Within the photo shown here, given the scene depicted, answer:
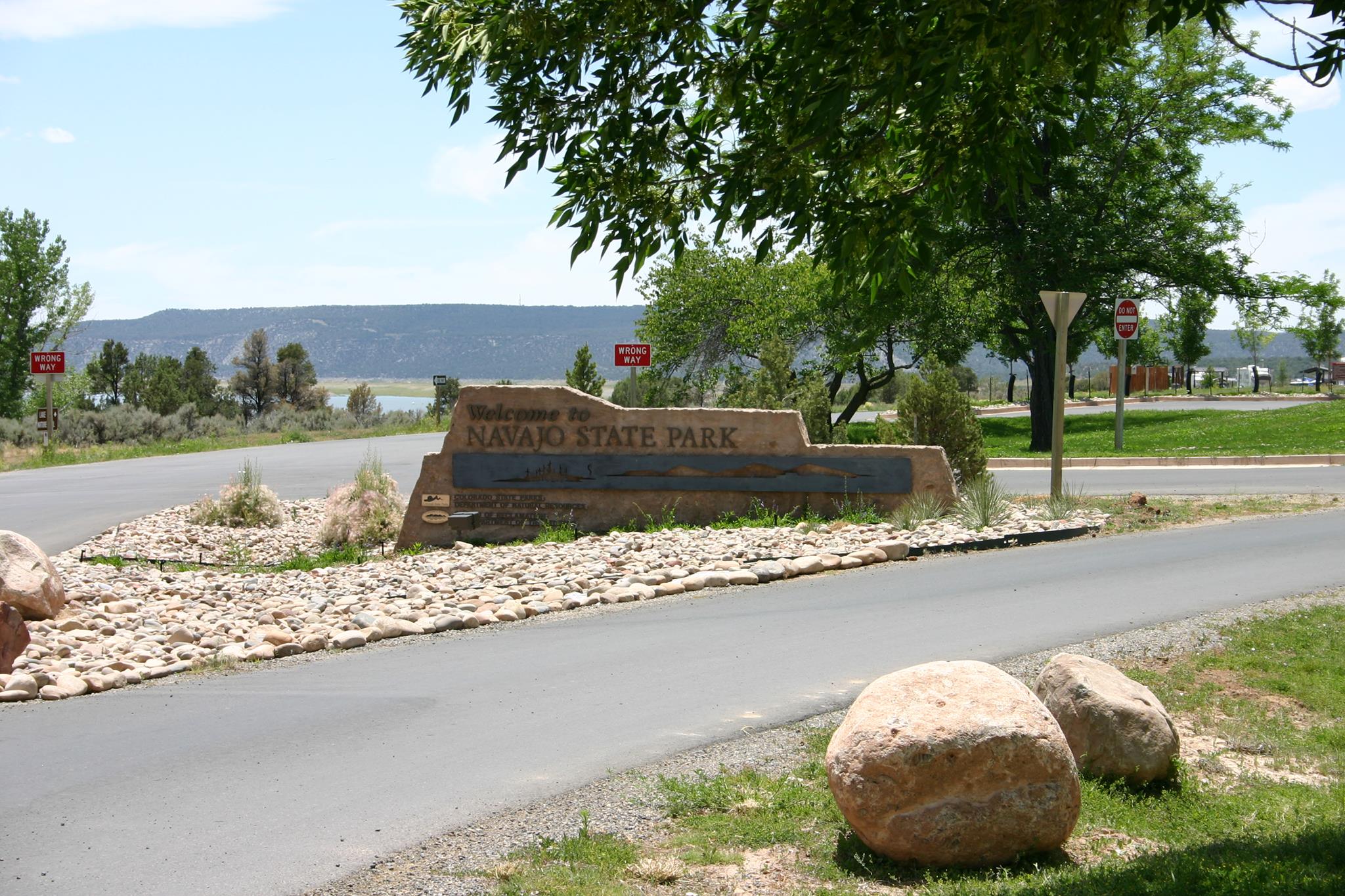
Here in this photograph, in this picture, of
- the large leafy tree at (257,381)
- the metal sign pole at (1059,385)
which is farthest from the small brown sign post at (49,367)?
the large leafy tree at (257,381)

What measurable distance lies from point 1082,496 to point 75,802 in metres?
13.7

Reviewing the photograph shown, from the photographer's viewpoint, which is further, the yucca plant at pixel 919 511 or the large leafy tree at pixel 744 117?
the yucca plant at pixel 919 511

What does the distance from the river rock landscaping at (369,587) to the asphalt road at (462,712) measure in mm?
368

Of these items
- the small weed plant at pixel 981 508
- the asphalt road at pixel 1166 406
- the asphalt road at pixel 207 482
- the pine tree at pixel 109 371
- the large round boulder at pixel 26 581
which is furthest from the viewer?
the pine tree at pixel 109 371

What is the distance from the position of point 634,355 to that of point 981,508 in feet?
48.1

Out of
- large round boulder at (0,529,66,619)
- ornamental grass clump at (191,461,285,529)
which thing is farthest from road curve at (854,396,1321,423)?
large round boulder at (0,529,66,619)

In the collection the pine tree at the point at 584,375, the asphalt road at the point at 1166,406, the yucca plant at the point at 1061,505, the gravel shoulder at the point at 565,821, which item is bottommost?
the gravel shoulder at the point at 565,821

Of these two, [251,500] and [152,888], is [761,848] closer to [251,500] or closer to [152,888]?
[152,888]

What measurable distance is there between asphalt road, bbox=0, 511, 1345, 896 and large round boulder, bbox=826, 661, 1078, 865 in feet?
5.47

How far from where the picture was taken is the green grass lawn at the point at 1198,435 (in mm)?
23922

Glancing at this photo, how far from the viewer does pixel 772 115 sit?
589 centimetres

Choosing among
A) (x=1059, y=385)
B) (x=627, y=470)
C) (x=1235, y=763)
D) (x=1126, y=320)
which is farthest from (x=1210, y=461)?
Result: (x=1235, y=763)

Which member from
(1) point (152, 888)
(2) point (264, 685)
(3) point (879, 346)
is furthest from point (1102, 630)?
(3) point (879, 346)

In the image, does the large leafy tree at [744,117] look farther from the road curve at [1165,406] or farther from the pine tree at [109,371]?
the pine tree at [109,371]
